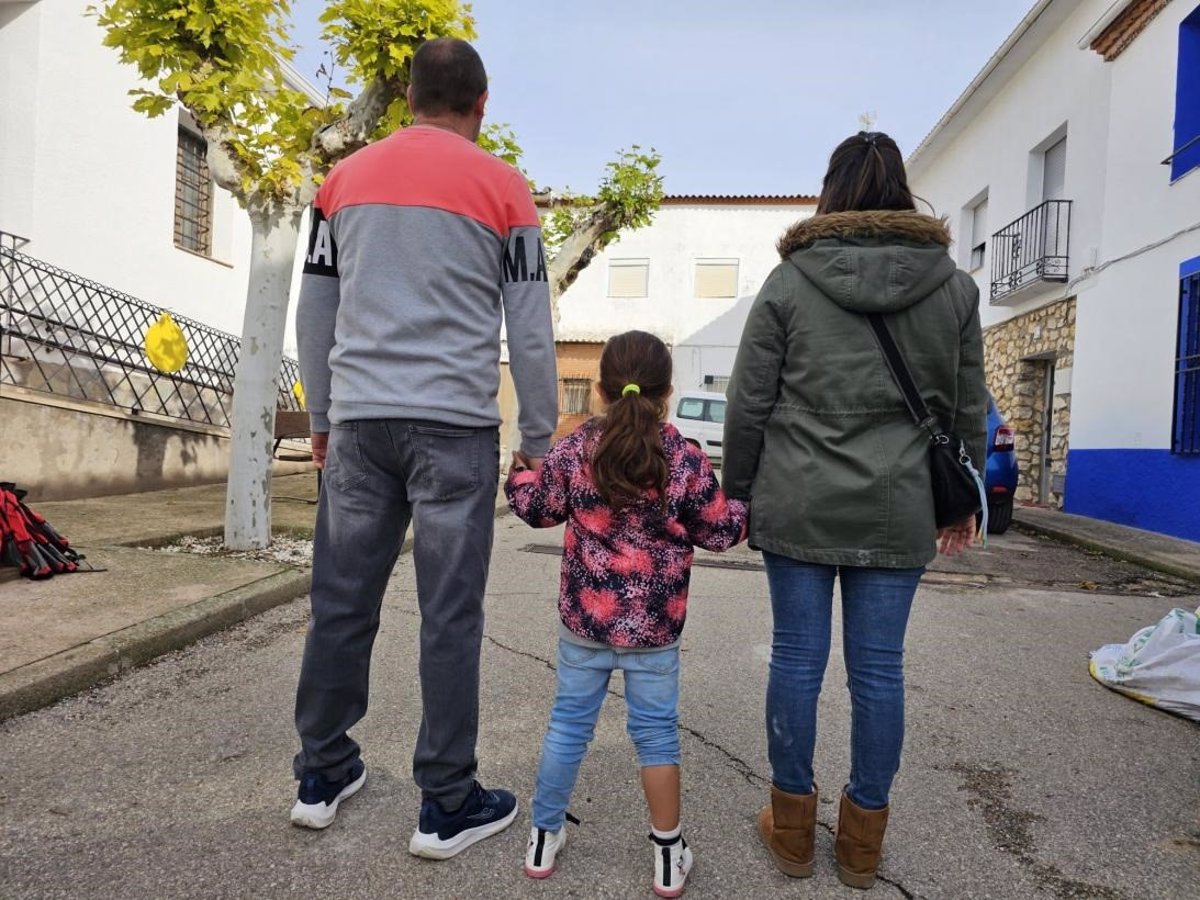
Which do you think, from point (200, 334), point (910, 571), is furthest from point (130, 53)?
point (200, 334)

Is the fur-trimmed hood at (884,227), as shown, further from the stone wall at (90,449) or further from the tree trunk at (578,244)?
the tree trunk at (578,244)

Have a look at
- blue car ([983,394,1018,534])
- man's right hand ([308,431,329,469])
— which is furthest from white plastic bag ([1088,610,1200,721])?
blue car ([983,394,1018,534])

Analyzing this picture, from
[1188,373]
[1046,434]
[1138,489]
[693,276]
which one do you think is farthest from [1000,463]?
[693,276]

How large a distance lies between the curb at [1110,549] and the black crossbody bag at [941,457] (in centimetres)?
573

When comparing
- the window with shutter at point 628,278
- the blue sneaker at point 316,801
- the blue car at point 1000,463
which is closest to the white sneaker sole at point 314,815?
the blue sneaker at point 316,801

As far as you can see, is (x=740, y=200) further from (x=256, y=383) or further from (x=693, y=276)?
(x=256, y=383)

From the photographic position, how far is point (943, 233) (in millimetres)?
1971

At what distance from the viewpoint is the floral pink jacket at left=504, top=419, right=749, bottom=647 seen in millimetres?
1981

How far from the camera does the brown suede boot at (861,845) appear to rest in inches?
77.1

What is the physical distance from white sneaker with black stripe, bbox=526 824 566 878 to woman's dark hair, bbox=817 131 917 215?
169cm

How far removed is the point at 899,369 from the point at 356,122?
15.9 feet

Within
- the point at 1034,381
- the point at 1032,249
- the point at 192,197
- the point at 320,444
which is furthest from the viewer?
the point at 1034,381

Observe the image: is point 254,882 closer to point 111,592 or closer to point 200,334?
point 111,592

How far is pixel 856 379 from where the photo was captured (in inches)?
76.6
